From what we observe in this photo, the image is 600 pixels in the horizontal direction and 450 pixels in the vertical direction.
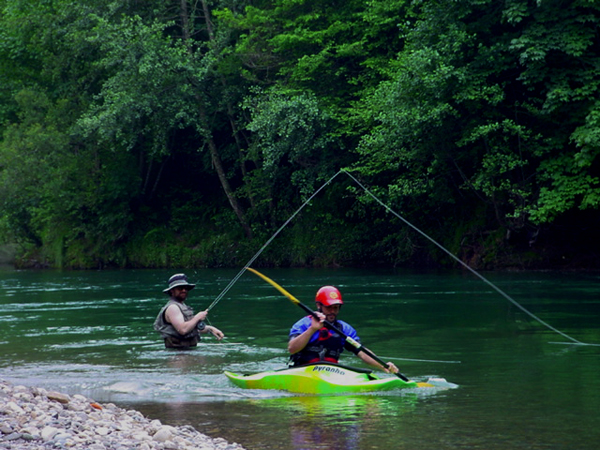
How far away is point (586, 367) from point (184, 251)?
27.8 m

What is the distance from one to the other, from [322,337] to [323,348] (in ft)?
0.41

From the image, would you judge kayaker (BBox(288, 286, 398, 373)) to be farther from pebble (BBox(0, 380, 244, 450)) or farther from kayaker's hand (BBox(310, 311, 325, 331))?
pebble (BBox(0, 380, 244, 450))

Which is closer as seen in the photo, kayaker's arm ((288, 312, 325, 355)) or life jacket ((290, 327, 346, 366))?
kayaker's arm ((288, 312, 325, 355))

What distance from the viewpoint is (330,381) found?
9.26 meters

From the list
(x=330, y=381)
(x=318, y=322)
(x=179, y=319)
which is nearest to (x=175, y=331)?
(x=179, y=319)

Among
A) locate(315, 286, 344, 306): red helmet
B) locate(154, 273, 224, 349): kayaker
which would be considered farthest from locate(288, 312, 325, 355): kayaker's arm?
locate(154, 273, 224, 349): kayaker

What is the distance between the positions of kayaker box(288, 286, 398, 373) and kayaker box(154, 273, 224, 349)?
7.78 ft

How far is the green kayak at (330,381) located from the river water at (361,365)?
0.15m

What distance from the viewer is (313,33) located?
30.3 m

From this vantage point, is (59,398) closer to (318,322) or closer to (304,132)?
(318,322)

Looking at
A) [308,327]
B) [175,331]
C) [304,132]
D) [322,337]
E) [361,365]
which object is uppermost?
[304,132]

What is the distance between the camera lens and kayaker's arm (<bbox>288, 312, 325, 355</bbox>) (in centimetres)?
899

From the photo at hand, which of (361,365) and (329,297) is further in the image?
(361,365)

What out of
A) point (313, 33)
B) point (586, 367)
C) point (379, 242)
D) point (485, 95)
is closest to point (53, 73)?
point (313, 33)
